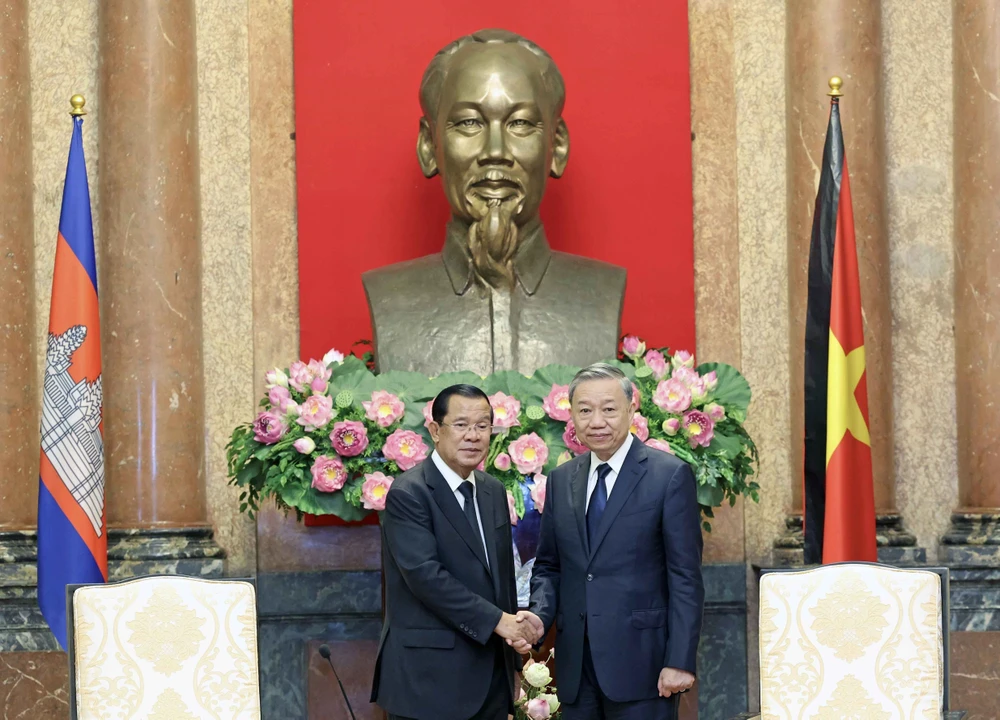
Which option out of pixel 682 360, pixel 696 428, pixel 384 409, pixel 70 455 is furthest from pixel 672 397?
pixel 70 455

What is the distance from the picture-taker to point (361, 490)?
500 centimetres

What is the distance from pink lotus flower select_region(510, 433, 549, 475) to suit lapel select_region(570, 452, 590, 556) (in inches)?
26.9

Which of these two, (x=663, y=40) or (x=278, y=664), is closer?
(x=278, y=664)

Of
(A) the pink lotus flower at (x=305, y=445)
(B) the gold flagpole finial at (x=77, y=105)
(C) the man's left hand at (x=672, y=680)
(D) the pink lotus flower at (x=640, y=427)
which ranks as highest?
(B) the gold flagpole finial at (x=77, y=105)

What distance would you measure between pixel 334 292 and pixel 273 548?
110cm

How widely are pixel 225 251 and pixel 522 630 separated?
9.79 feet

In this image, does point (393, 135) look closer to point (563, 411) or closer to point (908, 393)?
point (563, 411)

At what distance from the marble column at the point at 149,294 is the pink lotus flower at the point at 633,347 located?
1830mm

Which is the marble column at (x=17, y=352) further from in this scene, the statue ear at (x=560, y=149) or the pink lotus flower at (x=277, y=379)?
the statue ear at (x=560, y=149)

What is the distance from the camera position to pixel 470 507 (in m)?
4.21

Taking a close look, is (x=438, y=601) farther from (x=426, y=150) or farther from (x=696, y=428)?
(x=426, y=150)

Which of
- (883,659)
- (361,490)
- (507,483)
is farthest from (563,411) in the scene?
(883,659)

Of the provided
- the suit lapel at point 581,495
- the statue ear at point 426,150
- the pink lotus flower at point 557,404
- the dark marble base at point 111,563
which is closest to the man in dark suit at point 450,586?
the suit lapel at point 581,495

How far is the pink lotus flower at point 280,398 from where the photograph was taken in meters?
5.15
